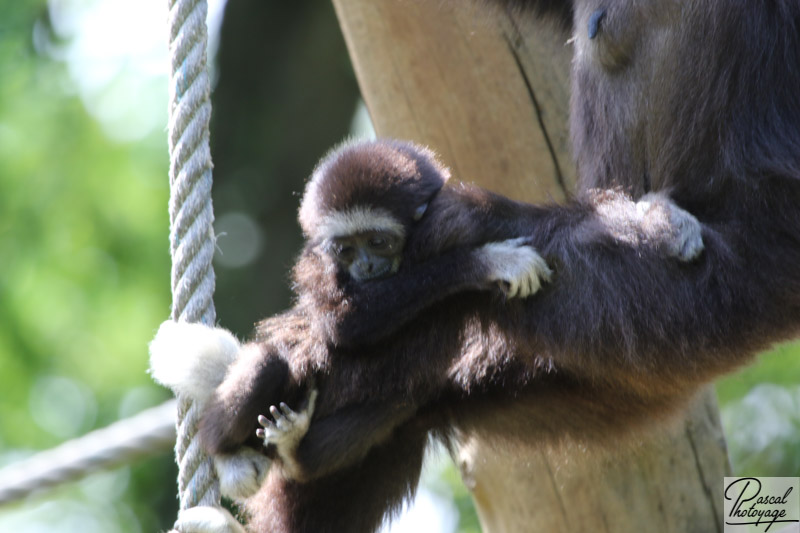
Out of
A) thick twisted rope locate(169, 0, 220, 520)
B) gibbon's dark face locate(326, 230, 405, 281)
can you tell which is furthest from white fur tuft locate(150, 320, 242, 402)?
gibbon's dark face locate(326, 230, 405, 281)

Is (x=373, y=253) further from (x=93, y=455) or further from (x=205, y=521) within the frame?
(x=93, y=455)

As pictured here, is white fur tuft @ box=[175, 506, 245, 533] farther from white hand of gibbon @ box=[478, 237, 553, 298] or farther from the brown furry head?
white hand of gibbon @ box=[478, 237, 553, 298]

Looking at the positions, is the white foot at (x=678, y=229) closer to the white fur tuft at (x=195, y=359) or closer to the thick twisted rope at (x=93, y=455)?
the white fur tuft at (x=195, y=359)

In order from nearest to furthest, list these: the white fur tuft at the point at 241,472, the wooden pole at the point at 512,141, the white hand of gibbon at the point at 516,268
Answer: the white hand of gibbon at the point at 516,268 → the white fur tuft at the point at 241,472 → the wooden pole at the point at 512,141

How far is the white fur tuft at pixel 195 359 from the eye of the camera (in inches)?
106

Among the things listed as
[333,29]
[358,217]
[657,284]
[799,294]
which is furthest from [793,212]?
[333,29]

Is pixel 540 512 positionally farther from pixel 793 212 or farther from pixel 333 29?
pixel 333 29

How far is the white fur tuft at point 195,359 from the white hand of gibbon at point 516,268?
841 millimetres

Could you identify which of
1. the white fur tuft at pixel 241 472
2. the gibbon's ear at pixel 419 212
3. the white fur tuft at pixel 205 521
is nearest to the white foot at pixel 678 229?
the gibbon's ear at pixel 419 212

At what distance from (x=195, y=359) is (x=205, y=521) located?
46cm

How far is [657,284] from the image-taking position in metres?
2.50

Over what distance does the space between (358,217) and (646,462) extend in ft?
5.17

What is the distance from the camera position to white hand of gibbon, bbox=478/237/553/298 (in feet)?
8.04

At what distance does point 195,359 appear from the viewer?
2707 mm
